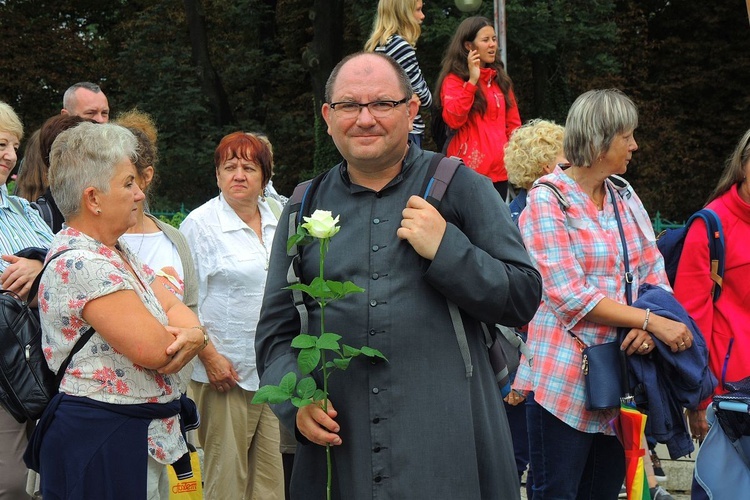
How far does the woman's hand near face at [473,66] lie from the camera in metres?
7.26

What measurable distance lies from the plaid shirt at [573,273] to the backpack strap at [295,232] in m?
1.37

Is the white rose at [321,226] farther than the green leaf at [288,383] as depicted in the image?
No

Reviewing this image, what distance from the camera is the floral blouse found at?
323cm

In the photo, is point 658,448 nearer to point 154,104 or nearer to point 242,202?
point 242,202

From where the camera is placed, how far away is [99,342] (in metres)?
3.29

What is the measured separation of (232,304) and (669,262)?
2329 millimetres

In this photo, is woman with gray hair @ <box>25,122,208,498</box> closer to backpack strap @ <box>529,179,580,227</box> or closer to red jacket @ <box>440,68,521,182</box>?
backpack strap @ <box>529,179,580,227</box>

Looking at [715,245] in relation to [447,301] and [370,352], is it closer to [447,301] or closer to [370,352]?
[447,301]

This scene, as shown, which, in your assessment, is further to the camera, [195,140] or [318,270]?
[195,140]

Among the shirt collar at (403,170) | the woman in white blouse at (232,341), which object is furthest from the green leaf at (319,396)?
the woman in white blouse at (232,341)

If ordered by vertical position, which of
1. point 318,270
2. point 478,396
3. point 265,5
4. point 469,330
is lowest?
point 478,396

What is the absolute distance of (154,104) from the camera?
19.5 meters

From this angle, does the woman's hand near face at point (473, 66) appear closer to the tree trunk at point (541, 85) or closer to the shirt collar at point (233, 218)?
the shirt collar at point (233, 218)

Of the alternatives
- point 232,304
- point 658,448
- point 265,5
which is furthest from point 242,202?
point 265,5
